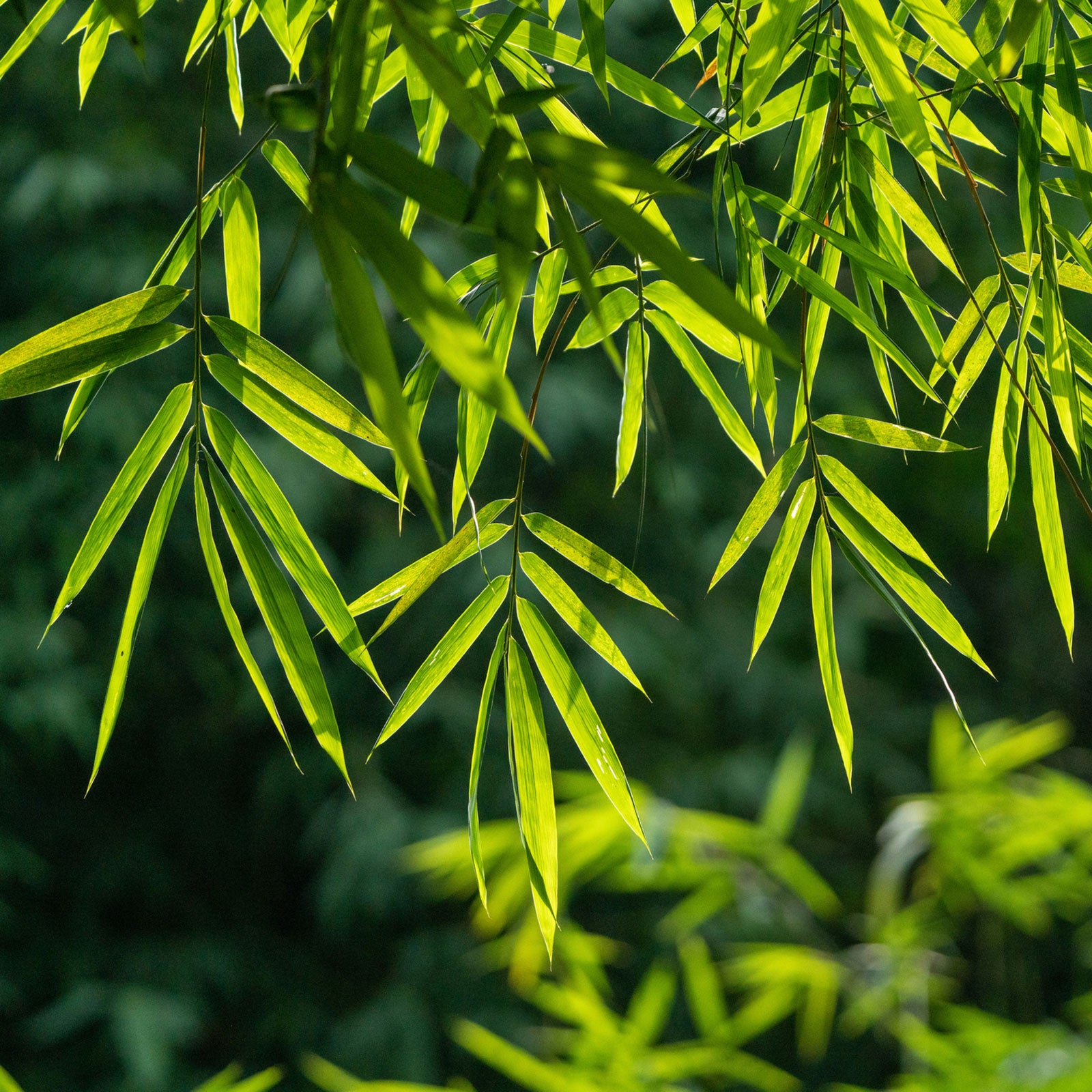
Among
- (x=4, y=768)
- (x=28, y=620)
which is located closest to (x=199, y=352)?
(x=28, y=620)

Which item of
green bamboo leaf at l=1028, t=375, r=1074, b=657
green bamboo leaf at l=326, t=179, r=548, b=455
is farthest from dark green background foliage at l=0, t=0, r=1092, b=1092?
green bamboo leaf at l=326, t=179, r=548, b=455

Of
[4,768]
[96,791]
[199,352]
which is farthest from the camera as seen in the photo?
[96,791]

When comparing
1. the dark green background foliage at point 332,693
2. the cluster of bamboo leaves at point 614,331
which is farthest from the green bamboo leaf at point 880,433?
the dark green background foliage at point 332,693

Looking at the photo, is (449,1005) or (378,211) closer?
(378,211)

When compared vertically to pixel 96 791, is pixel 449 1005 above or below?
below

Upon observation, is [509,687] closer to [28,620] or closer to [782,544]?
[782,544]

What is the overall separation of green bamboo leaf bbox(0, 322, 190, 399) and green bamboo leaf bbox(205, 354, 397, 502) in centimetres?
2

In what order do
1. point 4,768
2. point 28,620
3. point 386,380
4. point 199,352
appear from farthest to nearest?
point 4,768, point 28,620, point 199,352, point 386,380

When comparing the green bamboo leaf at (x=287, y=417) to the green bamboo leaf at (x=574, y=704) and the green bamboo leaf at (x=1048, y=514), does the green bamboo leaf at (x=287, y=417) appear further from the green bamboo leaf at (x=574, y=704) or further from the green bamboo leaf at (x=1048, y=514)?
the green bamboo leaf at (x=1048, y=514)

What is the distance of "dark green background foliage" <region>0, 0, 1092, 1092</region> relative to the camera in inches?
80.7

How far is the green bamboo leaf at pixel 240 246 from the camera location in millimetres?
346

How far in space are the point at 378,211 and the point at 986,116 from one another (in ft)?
8.23

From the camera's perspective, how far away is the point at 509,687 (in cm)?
35

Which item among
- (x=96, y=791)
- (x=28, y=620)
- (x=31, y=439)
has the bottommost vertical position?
(x=96, y=791)
